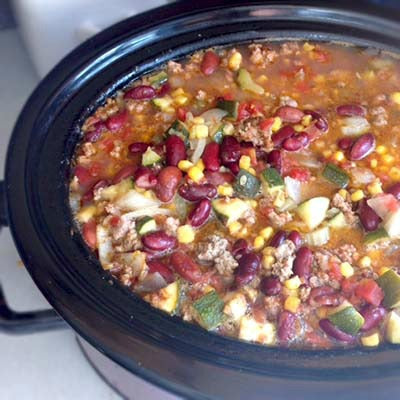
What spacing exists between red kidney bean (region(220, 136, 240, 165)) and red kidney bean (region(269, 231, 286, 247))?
257mm

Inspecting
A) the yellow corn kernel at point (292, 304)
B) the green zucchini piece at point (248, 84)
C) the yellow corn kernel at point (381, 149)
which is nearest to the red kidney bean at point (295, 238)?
the yellow corn kernel at point (292, 304)

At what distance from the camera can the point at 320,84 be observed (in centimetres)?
207

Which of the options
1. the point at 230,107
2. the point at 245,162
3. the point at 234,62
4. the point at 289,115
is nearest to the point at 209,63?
the point at 234,62

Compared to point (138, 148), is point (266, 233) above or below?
below

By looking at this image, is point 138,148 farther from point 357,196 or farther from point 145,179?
point 357,196

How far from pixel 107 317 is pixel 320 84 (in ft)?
3.35

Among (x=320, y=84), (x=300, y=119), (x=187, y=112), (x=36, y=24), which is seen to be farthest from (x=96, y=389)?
(x=36, y=24)

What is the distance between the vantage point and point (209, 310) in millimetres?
1522

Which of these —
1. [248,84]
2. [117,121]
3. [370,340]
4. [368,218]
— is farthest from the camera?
[248,84]

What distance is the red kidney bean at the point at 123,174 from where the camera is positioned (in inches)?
71.1

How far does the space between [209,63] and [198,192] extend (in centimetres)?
51

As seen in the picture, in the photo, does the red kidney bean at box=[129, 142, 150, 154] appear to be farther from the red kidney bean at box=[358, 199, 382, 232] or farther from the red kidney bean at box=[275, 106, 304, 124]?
the red kidney bean at box=[358, 199, 382, 232]

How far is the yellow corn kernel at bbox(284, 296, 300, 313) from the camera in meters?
1.56

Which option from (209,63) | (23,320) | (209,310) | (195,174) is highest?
(209,63)
